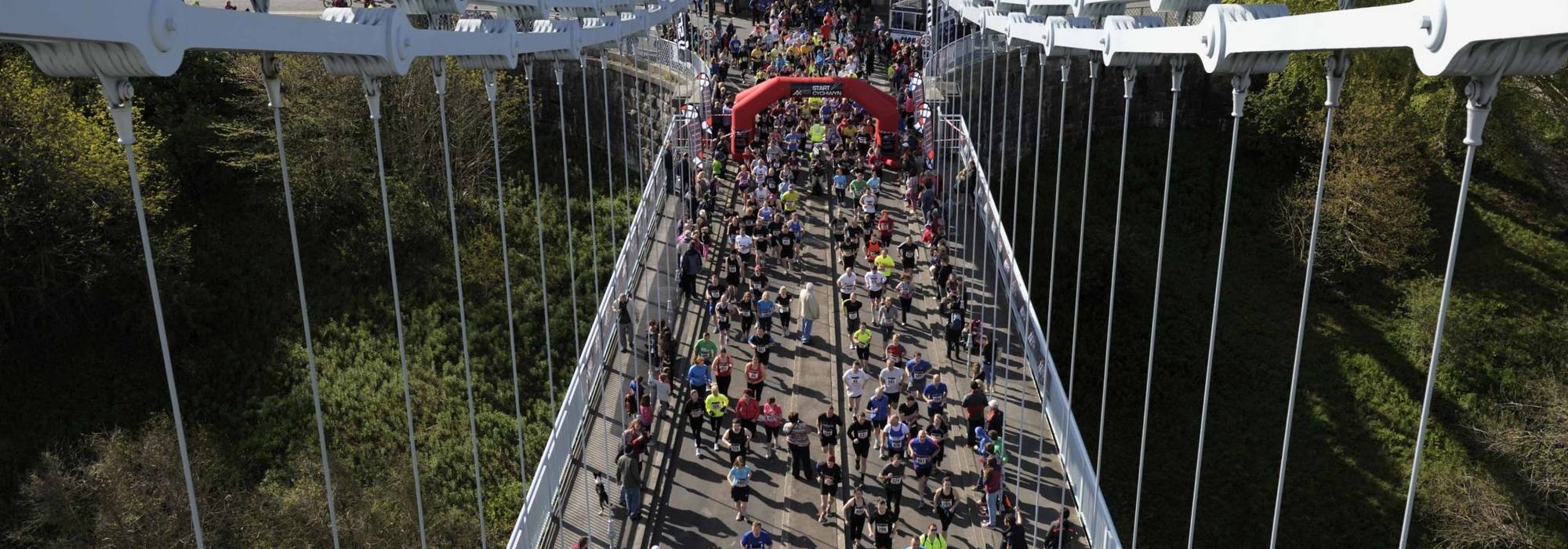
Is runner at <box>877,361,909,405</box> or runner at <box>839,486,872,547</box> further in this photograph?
runner at <box>877,361,909,405</box>

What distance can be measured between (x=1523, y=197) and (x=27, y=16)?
37.2 m

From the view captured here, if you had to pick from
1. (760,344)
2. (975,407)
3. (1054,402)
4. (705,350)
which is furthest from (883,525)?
(760,344)

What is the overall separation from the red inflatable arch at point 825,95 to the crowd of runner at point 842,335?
227 millimetres

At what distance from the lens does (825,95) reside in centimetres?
3153

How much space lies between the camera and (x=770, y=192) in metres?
26.7

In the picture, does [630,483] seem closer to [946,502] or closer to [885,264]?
[946,502]

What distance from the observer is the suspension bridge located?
633 cm

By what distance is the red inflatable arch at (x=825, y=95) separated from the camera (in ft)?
102

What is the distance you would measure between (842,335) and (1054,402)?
417 cm

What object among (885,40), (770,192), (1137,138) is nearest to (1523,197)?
(1137,138)

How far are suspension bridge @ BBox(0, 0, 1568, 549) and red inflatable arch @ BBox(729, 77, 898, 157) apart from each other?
0.89 m

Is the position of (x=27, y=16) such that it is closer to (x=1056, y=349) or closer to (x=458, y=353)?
(x=458, y=353)

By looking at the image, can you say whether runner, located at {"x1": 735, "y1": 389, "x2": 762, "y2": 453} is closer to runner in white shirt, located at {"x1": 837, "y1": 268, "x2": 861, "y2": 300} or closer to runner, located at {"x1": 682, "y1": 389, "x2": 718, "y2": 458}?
runner, located at {"x1": 682, "y1": 389, "x2": 718, "y2": 458}

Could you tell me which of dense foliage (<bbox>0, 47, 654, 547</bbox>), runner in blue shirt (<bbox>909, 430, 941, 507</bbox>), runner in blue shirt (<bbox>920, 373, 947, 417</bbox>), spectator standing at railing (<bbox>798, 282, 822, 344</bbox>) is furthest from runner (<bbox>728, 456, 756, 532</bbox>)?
dense foliage (<bbox>0, 47, 654, 547</bbox>)
